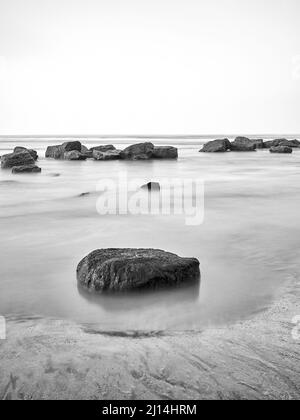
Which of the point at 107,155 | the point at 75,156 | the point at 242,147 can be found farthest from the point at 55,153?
the point at 242,147

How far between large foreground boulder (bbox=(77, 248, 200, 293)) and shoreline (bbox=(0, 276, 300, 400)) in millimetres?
596

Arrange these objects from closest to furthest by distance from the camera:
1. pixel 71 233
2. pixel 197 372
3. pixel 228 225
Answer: pixel 197 372, pixel 71 233, pixel 228 225

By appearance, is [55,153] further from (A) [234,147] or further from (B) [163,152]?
(A) [234,147]

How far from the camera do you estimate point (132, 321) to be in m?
2.90

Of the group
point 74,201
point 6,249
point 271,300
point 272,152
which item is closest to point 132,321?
point 271,300

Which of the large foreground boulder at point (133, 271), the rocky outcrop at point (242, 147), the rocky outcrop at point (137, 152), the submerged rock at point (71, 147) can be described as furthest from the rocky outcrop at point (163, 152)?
the large foreground boulder at point (133, 271)

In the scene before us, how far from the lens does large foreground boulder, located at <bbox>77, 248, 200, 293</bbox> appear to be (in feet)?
10.9

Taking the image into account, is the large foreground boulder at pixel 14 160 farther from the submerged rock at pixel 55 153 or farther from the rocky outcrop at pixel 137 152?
the rocky outcrop at pixel 137 152

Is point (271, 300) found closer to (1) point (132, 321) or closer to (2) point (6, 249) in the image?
(1) point (132, 321)

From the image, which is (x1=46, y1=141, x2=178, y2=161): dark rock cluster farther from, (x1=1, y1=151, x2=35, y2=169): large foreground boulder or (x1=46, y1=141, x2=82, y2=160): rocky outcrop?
(x1=1, y1=151, x2=35, y2=169): large foreground boulder

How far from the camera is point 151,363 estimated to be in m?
2.34

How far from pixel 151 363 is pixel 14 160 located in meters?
17.8

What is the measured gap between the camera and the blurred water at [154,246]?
3061mm
